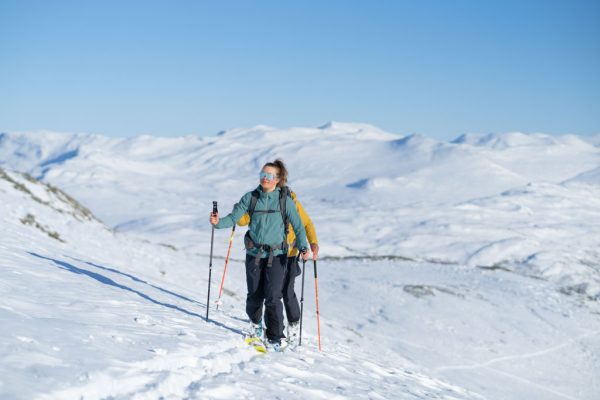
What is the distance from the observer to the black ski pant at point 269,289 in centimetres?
764

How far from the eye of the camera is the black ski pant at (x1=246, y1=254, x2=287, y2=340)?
764 centimetres

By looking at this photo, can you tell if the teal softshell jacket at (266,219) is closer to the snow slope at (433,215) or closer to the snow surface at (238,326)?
the snow surface at (238,326)

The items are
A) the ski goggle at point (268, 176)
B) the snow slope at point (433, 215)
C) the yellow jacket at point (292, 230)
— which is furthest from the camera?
the snow slope at point (433, 215)

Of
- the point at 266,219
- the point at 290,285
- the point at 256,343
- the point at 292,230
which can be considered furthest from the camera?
the point at 290,285

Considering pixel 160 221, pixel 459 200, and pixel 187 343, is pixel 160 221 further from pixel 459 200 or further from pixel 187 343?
pixel 187 343

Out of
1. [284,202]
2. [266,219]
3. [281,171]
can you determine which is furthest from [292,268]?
[281,171]

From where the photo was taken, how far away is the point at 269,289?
7645 mm

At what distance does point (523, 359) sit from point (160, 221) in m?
121

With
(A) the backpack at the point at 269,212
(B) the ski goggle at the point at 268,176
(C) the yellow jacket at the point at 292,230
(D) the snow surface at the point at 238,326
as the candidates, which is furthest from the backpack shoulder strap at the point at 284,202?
(D) the snow surface at the point at 238,326

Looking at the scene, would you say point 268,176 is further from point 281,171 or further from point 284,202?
point 284,202

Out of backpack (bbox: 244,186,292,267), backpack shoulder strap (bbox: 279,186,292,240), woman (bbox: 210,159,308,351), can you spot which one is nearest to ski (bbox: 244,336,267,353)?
woman (bbox: 210,159,308,351)

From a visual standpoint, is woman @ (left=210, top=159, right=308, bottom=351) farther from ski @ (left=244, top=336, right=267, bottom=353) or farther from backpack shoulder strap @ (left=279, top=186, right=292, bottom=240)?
ski @ (left=244, top=336, right=267, bottom=353)

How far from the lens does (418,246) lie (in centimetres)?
9738

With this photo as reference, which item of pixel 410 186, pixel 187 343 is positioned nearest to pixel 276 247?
pixel 187 343
